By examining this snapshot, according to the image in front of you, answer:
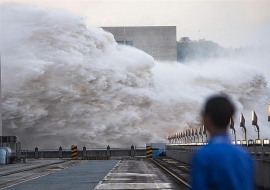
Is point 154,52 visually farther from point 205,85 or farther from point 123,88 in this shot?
point 123,88

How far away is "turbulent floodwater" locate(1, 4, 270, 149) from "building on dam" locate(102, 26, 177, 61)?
1758 centimetres

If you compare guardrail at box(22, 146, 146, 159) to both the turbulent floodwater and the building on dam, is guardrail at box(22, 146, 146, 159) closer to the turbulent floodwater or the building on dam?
the turbulent floodwater

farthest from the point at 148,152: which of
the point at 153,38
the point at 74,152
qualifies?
the point at 153,38

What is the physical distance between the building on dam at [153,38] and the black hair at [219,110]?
13269 cm

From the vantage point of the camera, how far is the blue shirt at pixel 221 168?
543cm

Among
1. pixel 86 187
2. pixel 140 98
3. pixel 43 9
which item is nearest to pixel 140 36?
pixel 140 98

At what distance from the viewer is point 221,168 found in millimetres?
5422

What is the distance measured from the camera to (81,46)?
98.1 meters

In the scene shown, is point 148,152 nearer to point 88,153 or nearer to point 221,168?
point 88,153

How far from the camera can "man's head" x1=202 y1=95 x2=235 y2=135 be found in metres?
5.90

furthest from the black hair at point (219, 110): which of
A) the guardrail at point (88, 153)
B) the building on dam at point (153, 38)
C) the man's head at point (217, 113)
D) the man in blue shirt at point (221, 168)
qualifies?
the building on dam at point (153, 38)

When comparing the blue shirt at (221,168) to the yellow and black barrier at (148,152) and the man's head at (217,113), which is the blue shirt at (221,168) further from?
the yellow and black barrier at (148,152)

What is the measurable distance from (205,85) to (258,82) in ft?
28.6

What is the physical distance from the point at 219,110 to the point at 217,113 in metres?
0.03
